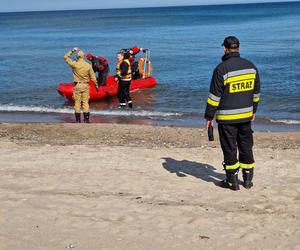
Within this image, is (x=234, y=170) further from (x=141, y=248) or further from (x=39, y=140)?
(x=39, y=140)

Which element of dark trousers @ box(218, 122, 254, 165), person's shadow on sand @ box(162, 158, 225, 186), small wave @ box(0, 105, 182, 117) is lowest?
small wave @ box(0, 105, 182, 117)

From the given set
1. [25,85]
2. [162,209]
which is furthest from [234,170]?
[25,85]

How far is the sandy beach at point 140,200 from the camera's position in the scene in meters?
4.91

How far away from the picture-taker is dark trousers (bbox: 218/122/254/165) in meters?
6.09

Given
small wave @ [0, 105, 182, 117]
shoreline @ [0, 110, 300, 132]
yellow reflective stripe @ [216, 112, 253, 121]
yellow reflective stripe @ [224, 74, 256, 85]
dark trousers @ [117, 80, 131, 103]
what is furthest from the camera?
small wave @ [0, 105, 182, 117]

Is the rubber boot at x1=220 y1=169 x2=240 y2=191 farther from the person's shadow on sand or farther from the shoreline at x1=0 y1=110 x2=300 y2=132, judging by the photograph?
the shoreline at x1=0 y1=110 x2=300 y2=132

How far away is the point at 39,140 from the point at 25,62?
2241 centimetres

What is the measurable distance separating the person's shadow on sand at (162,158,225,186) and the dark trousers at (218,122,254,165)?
591 mm

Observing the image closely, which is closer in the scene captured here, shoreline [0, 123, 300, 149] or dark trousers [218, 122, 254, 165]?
dark trousers [218, 122, 254, 165]

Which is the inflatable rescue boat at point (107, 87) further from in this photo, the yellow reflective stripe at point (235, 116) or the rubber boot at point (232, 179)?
the yellow reflective stripe at point (235, 116)

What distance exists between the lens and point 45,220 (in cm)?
537

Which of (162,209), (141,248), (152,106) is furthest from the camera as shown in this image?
(152,106)

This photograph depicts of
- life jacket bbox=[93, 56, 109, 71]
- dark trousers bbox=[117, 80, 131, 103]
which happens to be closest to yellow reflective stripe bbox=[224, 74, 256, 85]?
dark trousers bbox=[117, 80, 131, 103]

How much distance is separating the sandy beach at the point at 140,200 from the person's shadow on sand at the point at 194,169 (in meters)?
0.01
